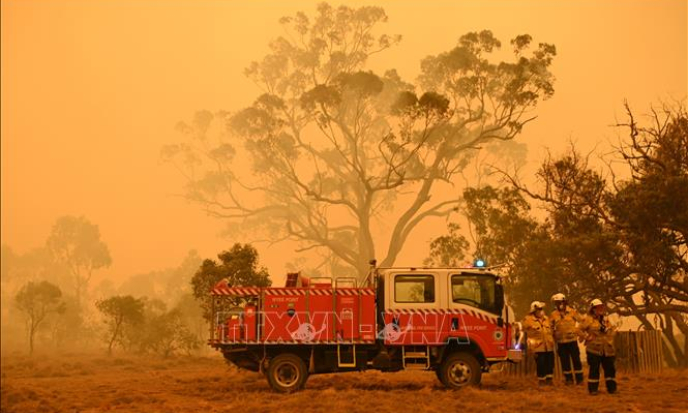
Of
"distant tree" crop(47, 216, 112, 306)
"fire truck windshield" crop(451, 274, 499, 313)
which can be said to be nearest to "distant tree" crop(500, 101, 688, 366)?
"fire truck windshield" crop(451, 274, 499, 313)

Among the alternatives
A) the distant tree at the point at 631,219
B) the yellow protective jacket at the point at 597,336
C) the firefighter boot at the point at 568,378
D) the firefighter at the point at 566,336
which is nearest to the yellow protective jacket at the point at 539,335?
the firefighter at the point at 566,336

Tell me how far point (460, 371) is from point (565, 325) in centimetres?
288

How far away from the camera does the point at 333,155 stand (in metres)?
66.2

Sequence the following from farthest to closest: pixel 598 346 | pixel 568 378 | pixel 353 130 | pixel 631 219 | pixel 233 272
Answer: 1. pixel 353 130
2. pixel 233 272
3. pixel 631 219
4. pixel 568 378
5. pixel 598 346

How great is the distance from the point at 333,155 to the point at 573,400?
52.7 meters

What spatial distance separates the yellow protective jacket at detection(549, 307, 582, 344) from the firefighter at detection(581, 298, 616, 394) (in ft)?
3.52

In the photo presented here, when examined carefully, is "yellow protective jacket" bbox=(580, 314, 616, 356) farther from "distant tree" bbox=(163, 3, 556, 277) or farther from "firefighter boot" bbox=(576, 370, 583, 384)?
"distant tree" bbox=(163, 3, 556, 277)

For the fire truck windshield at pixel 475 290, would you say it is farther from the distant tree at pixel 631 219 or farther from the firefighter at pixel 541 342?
the distant tree at pixel 631 219

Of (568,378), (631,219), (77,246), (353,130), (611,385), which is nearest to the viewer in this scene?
(611,385)

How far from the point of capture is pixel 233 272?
2564 centimetres

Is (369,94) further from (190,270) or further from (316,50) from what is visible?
(190,270)

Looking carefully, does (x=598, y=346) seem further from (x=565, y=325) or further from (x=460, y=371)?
(x=460, y=371)

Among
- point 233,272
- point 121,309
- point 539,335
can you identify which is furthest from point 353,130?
point 539,335

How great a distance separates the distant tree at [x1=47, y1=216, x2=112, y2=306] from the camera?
76.3 metres
